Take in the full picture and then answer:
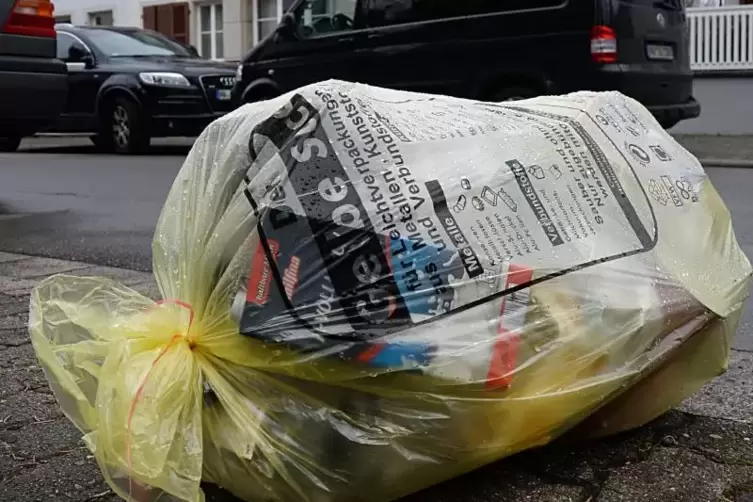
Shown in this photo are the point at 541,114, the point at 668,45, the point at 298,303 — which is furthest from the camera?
the point at 668,45

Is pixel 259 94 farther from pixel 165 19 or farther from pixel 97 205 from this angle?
pixel 165 19

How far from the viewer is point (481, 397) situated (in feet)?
5.84

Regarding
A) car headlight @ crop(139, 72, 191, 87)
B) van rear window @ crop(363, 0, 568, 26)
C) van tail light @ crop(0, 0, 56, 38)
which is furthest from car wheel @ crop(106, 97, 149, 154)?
van tail light @ crop(0, 0, 56, 38)

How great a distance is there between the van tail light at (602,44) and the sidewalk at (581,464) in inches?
212

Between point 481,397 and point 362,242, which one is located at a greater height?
point 362,242

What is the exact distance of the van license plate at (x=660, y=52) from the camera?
8.05 metres

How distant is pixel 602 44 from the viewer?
766 cm

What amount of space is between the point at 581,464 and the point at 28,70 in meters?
4.54

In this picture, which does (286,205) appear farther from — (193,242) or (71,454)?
(71,454)

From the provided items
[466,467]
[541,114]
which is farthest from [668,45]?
[466,467]

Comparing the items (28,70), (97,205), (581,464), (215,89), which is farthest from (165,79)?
(581,464)

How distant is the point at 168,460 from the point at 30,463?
0.59m

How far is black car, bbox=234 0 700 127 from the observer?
7.73 metres

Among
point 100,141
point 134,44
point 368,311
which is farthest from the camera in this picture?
point 134,44
